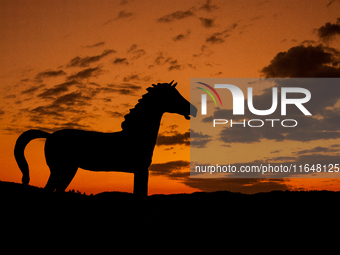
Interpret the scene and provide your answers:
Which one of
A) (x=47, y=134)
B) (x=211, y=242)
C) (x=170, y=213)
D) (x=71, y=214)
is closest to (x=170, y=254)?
(x=211, y=242)

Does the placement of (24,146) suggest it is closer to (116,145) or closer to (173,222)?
(116,145)

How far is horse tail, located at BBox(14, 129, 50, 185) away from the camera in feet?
28.9

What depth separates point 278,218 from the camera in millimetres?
8727

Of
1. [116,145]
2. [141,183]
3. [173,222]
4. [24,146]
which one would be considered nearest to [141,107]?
[116,145]

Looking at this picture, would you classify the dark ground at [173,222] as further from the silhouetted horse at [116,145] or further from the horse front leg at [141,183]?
the silhouetted horse at [116,145]

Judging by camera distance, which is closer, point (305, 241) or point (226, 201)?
point (305, 241)

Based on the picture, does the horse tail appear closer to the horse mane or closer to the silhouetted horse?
the silhouetted horse

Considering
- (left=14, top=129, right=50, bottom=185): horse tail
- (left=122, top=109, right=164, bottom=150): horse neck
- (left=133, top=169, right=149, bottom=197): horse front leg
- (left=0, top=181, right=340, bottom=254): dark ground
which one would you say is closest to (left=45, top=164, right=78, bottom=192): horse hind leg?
(left=0, top=181, right=340, bottom=254): dark ground

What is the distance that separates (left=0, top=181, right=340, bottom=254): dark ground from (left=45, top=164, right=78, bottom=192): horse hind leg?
17 centimetres

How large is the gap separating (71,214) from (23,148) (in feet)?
7.43

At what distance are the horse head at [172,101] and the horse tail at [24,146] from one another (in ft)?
10.1

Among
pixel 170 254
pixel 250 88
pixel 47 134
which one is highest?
pixel 250 88

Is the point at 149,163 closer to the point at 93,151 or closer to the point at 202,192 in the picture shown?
the point at 93,151

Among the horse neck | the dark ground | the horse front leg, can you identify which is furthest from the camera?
the horse neck
